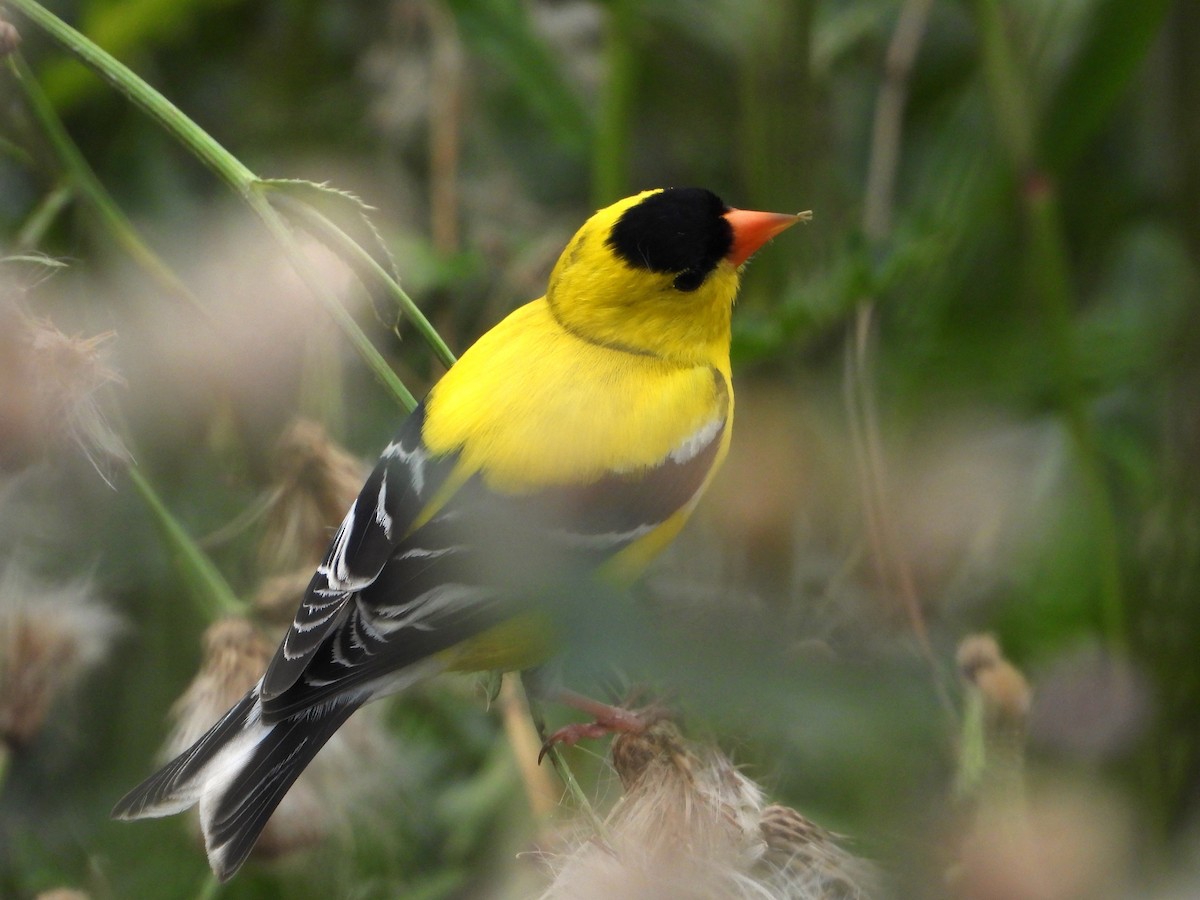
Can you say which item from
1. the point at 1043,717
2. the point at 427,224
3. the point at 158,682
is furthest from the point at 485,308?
the point at 1043,717

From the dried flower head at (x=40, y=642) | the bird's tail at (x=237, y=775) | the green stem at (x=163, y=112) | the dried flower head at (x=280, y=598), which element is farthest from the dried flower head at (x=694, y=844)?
the dried flower head at (x=40, y=642)

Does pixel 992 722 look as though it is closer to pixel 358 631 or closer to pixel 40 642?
pixel 358 631

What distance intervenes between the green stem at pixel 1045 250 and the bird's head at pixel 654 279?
0.35 meters

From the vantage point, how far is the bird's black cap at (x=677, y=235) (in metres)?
1.45

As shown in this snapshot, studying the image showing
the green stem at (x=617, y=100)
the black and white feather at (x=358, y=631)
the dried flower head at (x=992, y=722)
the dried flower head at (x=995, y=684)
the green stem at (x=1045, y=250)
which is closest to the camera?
the dried flower head at (x=992, y=722)

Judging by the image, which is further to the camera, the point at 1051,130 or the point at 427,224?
the point at 427,224

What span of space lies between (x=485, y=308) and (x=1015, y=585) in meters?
1.04

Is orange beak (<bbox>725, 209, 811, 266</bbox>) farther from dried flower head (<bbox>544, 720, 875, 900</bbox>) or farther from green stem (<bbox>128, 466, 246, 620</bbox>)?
green stem (<bbox>128, 466, 246, 620</bbox>)

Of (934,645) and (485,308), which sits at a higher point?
(934,645)

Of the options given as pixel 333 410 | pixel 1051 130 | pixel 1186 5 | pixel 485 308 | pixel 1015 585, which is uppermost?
pixel 1186 5

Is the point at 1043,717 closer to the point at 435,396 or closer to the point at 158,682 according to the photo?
the point at 435,396

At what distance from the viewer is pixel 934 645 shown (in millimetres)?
847

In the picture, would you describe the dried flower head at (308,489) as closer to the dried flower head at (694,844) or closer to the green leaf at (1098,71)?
the dried flower head at (694,844)

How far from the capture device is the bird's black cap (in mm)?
1447
